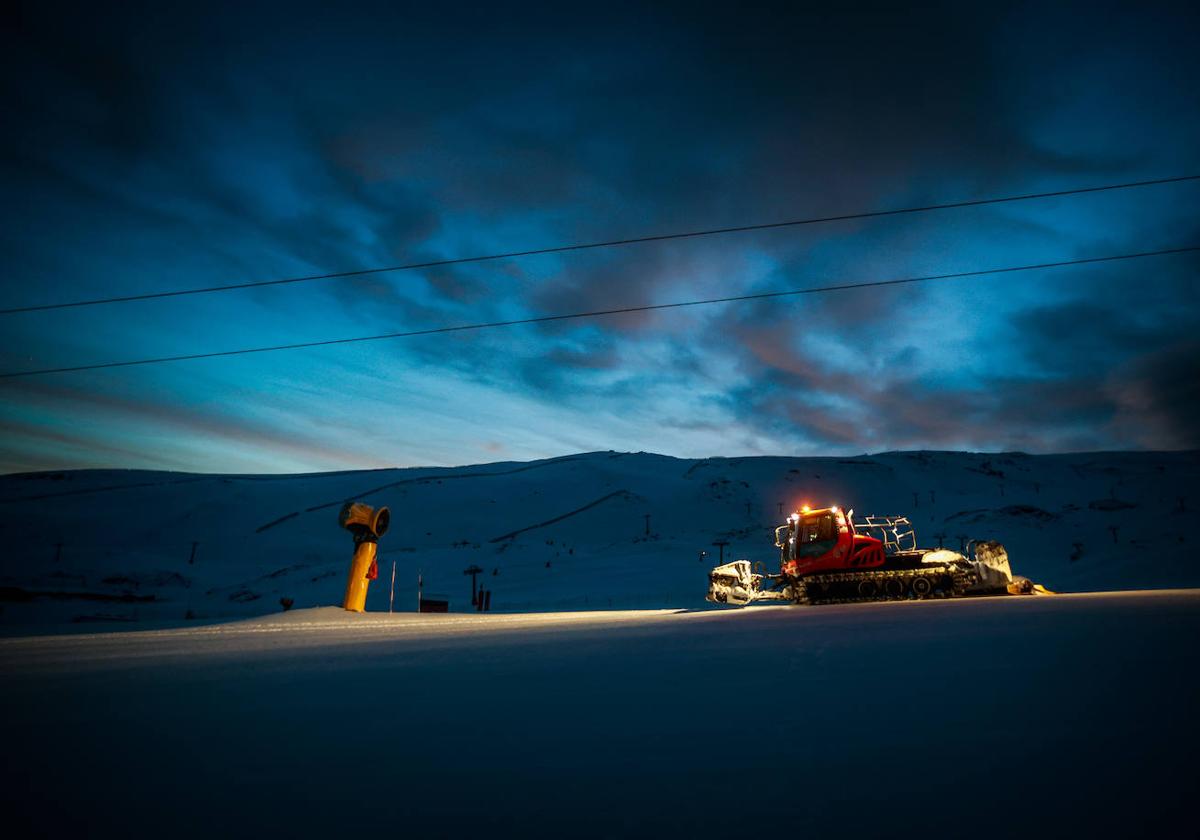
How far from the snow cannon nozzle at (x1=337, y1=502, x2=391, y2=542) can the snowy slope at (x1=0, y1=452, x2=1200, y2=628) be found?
18016 mm

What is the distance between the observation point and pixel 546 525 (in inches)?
3656

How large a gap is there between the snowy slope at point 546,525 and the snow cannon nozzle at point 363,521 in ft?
59.1

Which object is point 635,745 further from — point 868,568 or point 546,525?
point 546,525

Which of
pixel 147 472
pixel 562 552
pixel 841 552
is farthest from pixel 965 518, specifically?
pixel 147 472

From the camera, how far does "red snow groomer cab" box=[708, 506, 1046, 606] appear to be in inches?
642

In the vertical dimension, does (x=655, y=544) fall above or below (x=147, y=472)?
below

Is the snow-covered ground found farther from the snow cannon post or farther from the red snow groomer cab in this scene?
the red snow groomer cab

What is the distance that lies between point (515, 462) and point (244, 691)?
498ft

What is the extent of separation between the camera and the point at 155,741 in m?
3.16

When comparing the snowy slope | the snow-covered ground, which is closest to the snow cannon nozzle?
the snow-covered ground

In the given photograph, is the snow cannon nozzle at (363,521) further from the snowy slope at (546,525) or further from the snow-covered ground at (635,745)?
the snowy slope at (546,525)

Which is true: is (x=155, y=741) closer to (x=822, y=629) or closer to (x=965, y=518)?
(x=822, y=629)

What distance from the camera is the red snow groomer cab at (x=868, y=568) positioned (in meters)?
16.3

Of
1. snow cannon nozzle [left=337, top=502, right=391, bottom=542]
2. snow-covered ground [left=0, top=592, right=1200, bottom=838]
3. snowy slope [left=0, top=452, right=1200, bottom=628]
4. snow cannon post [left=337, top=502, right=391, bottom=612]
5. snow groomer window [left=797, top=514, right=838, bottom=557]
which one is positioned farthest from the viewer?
snowy slope [left=0, top=452, right=1200, bottom=628]
